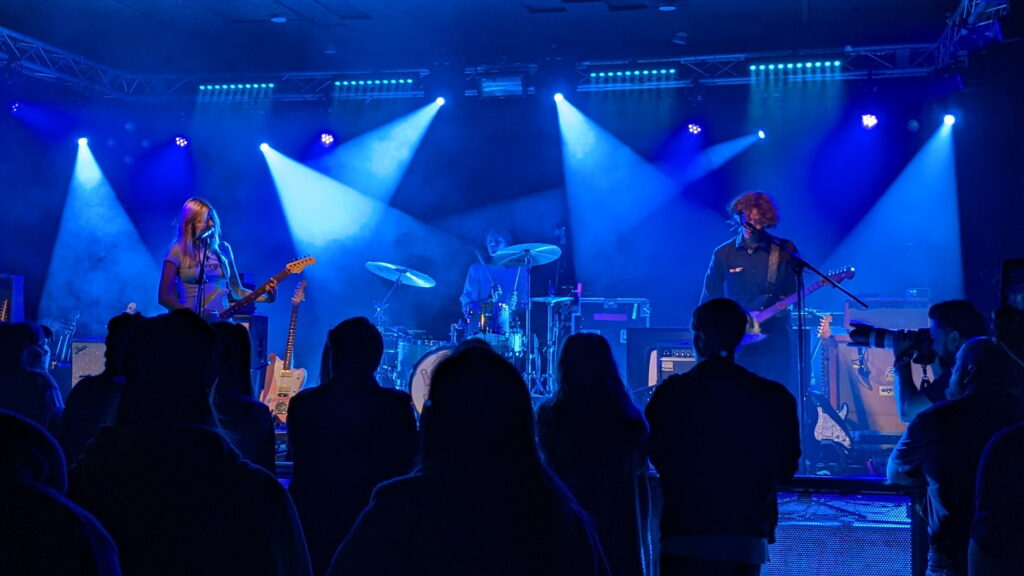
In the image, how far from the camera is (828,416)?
887 cm

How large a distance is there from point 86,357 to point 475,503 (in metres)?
8.33

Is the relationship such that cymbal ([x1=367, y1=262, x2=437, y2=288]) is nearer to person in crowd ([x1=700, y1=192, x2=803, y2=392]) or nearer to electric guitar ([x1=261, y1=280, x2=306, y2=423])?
electric guitar ([x1=261, y1=280, x2=306, y2=423])

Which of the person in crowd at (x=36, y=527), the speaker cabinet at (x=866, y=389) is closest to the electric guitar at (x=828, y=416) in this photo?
the speaker cabinet at (x=866, y=389)

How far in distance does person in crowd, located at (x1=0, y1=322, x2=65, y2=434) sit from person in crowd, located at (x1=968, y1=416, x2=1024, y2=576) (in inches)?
159

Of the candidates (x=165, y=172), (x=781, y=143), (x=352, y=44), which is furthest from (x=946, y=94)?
(x=165, y=172)

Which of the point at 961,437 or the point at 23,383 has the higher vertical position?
the point at 23,383

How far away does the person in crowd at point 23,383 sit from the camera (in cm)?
426

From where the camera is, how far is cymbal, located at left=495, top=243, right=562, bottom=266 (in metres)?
10.4

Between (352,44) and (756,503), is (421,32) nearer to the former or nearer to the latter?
(352,44)

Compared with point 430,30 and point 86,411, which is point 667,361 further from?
point 86,411

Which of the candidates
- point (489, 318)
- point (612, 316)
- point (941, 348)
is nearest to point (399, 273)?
point (489, 318)

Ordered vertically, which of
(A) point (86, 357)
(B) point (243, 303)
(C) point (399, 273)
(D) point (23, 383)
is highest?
(C) point (399, 273)

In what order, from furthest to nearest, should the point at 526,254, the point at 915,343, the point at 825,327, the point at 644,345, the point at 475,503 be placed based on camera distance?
the point at 526,254
the point at 644,345
the point at 825,327
the point at 915,343
the point at 475,503

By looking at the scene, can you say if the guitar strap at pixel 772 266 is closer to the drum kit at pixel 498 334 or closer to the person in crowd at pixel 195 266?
the drum kit at pixel 498 334
